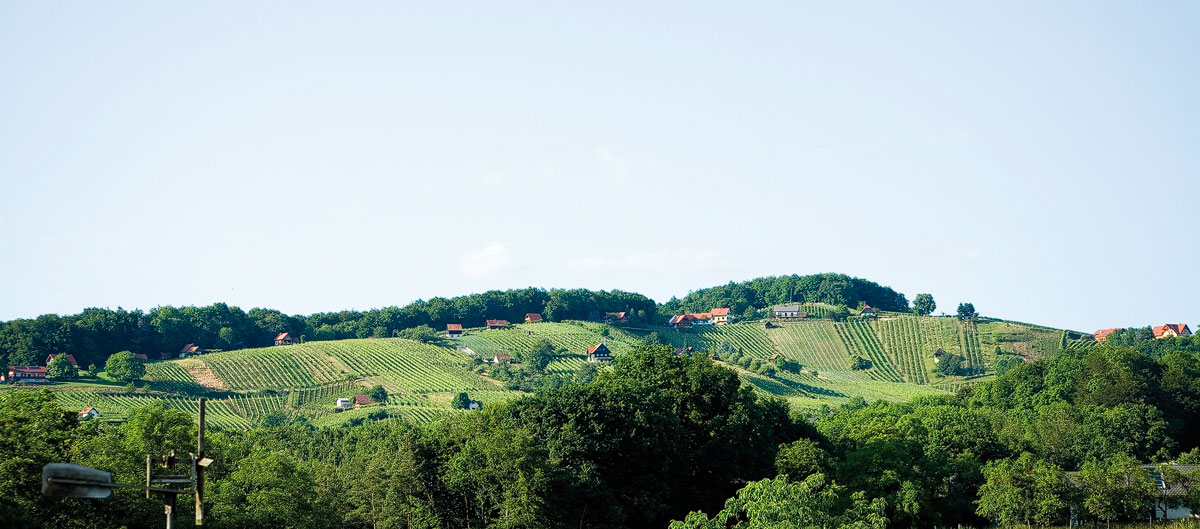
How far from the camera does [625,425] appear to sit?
202 ft

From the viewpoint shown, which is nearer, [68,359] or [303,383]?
[68,359]

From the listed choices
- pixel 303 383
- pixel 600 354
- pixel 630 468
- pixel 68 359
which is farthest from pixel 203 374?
pixel 630 468

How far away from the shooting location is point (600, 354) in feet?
538

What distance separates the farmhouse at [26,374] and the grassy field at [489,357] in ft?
19.7

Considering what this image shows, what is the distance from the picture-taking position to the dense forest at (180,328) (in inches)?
5472

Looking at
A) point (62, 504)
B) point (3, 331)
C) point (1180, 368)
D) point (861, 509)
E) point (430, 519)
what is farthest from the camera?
point (3, 331)

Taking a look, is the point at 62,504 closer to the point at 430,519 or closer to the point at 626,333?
the point at 430,519

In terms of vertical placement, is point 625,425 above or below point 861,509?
above

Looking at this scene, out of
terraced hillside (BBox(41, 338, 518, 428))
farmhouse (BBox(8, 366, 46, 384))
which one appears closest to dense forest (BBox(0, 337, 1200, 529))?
terraced hillside (BBox(41, 338, 518, 428))

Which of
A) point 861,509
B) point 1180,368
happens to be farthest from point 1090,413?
point 861,509

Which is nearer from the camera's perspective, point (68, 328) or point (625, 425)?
point (625, 425)

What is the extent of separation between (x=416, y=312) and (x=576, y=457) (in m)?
138

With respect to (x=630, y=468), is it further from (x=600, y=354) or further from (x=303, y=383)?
(x=600, y=354)

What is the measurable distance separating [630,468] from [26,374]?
100714 millimetres
